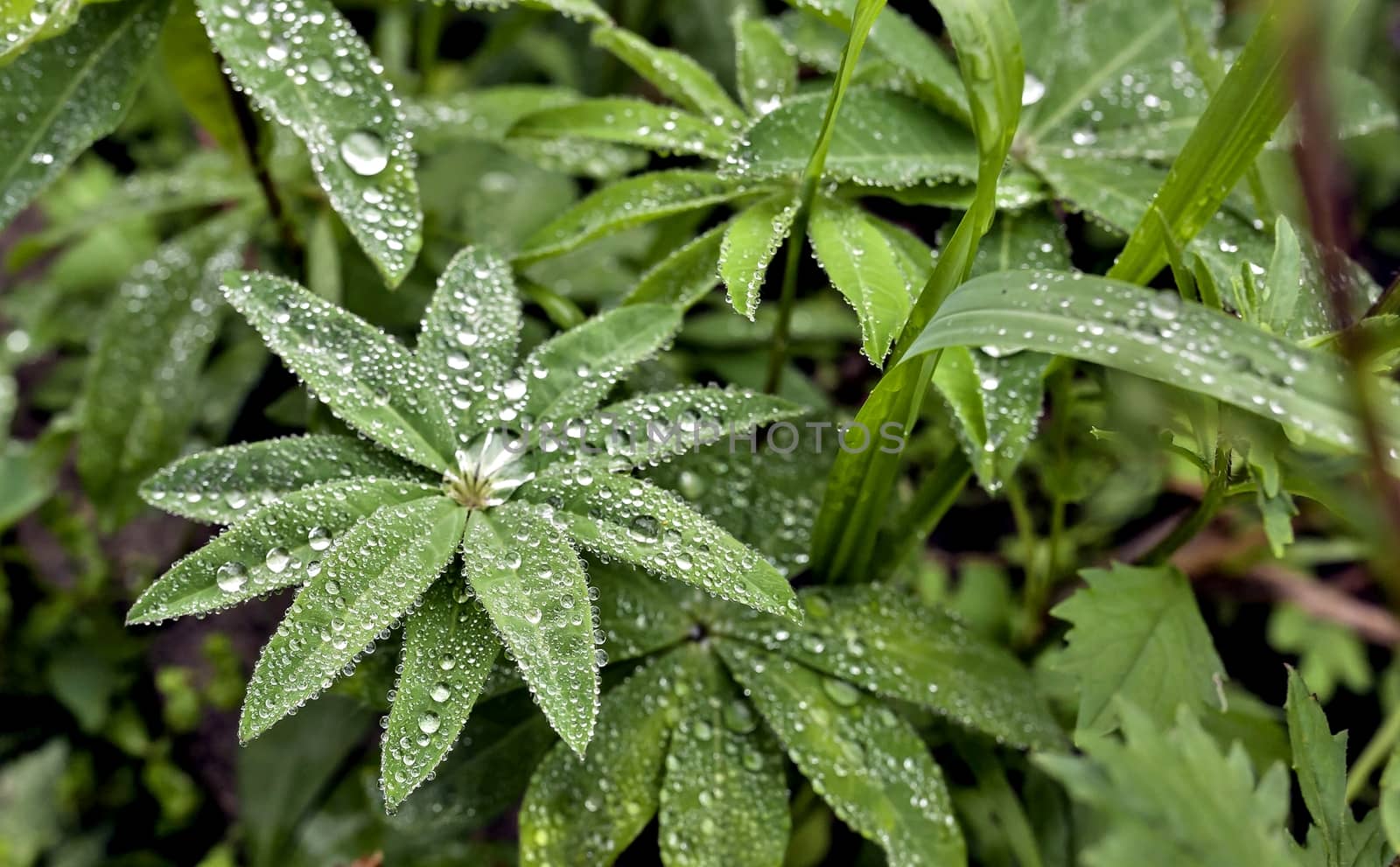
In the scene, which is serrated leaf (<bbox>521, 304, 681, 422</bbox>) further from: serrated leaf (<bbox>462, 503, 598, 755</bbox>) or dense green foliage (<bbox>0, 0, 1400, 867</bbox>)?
serrated leaf (<bbox>462, 503, 598, 755</bbox>)

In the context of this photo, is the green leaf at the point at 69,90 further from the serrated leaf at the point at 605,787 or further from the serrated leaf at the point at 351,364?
the serrated leaf at the point at 605,787

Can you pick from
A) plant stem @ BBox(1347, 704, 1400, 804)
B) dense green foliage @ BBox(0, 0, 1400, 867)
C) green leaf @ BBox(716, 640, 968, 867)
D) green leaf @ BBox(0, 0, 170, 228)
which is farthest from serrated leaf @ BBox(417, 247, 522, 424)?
plant stem @ BBox(1347, 704, 1400, 804)

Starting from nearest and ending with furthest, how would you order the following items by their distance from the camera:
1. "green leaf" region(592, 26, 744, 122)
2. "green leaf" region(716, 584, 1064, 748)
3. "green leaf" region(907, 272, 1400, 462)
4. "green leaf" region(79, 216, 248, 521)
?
1. "green leaf" region(907, 272, 1400, 462)
2. "green leaf" region(716, 584, 1064, 748)
3. "green leaf" region(592, 26, 744, 122)
4. "green leaf" region(79, 216, 248, 521)

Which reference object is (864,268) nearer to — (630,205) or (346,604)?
(630,205)

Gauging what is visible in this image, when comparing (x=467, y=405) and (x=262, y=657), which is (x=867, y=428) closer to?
(x=467, y=405)

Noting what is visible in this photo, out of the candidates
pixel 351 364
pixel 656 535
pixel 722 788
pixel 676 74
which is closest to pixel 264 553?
pixel 351 364

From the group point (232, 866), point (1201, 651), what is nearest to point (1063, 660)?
point (1201, 651)

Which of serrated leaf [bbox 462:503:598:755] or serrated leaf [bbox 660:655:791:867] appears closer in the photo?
serrated leaf [bbox 462:503:598:755]
